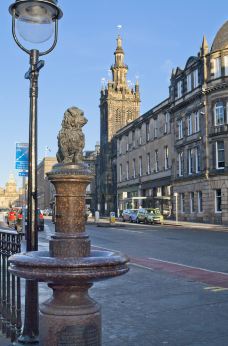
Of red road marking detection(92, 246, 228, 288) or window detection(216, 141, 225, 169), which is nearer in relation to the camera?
red road marking detection(92, 246, 228, 288)

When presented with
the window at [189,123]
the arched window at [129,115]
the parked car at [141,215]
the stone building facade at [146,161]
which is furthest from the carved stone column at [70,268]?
the arched window at [129,115]

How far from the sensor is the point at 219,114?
42.9 meters

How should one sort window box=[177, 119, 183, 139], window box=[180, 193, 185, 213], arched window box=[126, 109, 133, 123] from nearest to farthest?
window box=[180, 193, 185, 213] → window box=[177, 119, 183, 139] → arched window box=[126, 109, 133, 123]

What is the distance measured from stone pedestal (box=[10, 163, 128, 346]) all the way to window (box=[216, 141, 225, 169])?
38668 millimetres

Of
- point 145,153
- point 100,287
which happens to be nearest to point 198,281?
point 100,287

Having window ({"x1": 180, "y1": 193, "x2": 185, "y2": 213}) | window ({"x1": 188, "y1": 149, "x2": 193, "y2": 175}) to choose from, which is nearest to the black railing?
window ({"x1": 188, "y1": 149, "x2": 193, "y2": 175})

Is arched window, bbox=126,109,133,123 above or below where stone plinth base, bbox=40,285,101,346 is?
above

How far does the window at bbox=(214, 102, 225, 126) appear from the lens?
139 feet

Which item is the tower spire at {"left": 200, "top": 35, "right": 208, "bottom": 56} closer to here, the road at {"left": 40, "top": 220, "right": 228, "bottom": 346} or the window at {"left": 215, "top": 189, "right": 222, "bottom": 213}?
the window at {"left": 215, "top": 189, "right": 222, "bottom": 213}

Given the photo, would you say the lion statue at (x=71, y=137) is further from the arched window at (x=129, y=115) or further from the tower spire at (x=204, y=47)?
the arched window at (x=129, y=115)

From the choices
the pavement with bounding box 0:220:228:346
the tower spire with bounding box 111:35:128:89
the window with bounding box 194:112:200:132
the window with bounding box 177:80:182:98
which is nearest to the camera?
the pavement with bounding box 0:220:228:346

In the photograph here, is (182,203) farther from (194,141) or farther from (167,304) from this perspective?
(167,304)

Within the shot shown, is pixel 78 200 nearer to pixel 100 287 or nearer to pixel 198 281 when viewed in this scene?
pixel 100 287

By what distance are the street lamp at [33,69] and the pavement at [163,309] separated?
2.01ft
